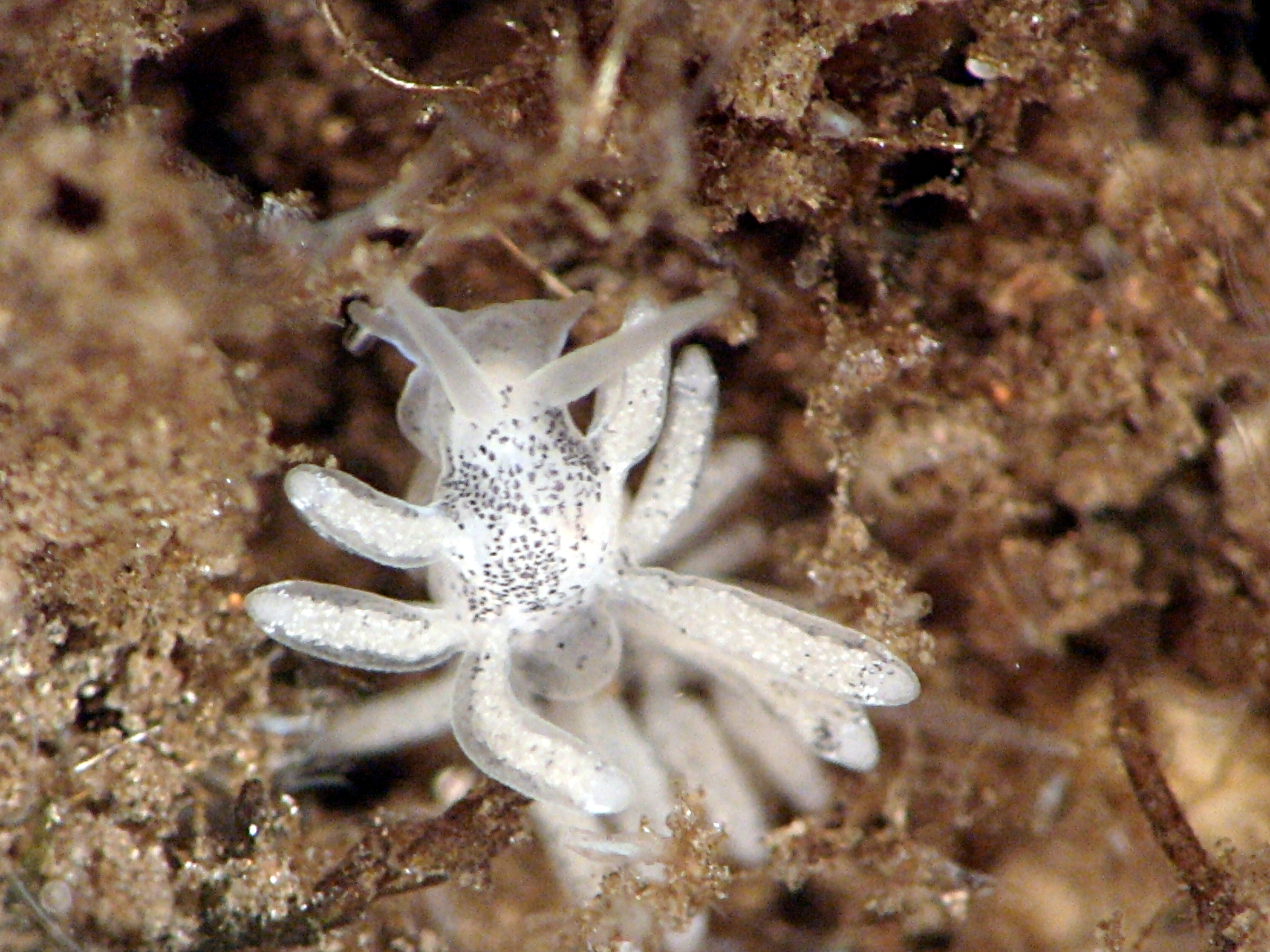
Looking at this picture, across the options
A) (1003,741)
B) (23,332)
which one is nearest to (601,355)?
(23,332)

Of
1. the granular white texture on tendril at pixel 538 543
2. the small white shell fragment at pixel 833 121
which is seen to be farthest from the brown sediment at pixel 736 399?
the granular white texture on tendril at pixel 538 543

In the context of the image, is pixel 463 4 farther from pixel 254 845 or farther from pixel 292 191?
pixel 254 845

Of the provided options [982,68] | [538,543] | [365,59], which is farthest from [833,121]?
[538,543]

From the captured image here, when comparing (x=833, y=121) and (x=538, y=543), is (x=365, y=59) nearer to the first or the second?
(x=833, y=121)

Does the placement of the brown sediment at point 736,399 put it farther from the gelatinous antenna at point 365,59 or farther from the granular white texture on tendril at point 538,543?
the granular white texture on tendril at point 538,543

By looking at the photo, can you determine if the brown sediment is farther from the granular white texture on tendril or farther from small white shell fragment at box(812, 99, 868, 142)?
the granular white texture on tendril

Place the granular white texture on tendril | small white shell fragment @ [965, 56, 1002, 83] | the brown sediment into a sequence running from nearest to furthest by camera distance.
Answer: the brown sediment < the granular white texture on tendril < small white shell fragment @ [965, 56, 1002, 83]

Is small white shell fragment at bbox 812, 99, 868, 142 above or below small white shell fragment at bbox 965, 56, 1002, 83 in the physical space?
below

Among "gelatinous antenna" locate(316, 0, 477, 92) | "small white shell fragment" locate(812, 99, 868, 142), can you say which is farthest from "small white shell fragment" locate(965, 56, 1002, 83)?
"gelatinous antenna" locate(316, 0, 477, 92)

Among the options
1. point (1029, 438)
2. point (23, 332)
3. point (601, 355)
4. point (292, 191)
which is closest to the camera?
point (23, 332)
